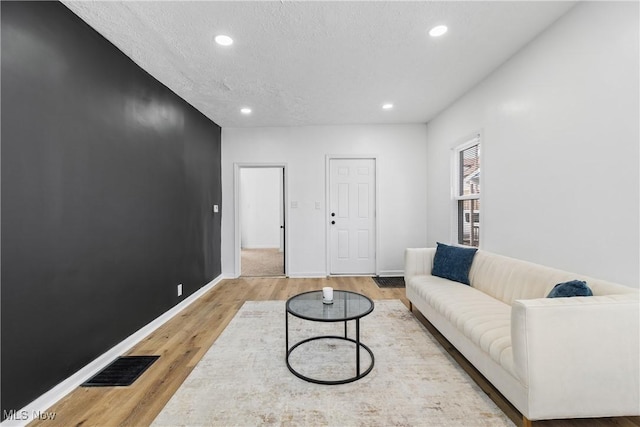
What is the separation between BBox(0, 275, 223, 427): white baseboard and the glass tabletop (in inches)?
58.5

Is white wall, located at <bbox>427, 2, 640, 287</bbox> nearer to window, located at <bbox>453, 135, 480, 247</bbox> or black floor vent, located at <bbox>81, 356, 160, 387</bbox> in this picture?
window, located at <bbox>453, 135, 480, 247</bbox>

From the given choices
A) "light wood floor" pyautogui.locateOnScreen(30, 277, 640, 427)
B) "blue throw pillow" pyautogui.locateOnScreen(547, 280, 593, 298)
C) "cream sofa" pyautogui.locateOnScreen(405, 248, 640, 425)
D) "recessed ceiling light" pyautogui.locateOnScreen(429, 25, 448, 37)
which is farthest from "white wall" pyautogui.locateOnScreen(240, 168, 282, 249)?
"cream sofa" pyautogui.locateOnScreen(405, 248, 640, 425)

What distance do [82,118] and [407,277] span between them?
338cm

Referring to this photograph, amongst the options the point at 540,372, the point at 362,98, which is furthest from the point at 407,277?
the point at 362,98

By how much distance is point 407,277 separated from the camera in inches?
133

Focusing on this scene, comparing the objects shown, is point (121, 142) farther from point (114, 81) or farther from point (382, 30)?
point (382, 30)

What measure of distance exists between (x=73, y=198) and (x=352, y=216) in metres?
3.83

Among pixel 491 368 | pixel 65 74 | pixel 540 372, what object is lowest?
pixel 491 368

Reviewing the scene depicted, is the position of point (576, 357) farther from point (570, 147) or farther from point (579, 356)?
point (570, 147)

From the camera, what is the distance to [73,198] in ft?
6.56

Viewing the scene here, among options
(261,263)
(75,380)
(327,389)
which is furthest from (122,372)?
(261,263)

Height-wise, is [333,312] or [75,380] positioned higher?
[333,312]

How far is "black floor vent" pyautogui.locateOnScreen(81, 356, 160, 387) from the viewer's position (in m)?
2.00

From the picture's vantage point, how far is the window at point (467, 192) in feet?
11.8
